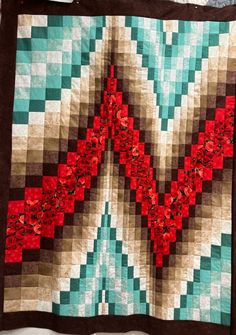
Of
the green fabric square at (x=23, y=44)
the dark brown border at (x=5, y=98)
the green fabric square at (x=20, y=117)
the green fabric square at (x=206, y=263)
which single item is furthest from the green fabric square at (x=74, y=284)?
the green fabric square at (x=23, y=44)

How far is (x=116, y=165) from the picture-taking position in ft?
4.21

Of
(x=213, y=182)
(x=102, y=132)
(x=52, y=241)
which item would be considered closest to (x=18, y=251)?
(x=52, y=241)

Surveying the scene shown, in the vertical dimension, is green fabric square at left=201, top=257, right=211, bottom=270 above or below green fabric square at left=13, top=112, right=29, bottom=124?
below

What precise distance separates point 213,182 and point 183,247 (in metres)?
0.25

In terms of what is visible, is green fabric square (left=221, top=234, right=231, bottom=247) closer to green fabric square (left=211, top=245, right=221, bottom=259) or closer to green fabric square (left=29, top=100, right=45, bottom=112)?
green fabric square (left=211, top=245, right=221, bottom=259)

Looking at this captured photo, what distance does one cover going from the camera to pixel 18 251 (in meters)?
1.26

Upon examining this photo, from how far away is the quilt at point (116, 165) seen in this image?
49.6 inches

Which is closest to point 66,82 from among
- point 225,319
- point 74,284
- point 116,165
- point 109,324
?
point 116,165

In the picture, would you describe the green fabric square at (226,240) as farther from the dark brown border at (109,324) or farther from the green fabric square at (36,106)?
the green fabric square at (36,106)

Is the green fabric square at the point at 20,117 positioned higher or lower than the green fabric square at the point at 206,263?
higher

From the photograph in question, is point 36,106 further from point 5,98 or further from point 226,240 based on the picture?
point 226,240

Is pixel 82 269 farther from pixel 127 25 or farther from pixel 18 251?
pixel 127 25

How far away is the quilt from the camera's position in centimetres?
126

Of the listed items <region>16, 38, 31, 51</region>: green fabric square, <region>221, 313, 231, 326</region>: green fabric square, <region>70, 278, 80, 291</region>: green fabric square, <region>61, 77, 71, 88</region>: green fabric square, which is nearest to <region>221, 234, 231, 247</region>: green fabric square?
<region>221, 313, 231, 326</region>: green fabric square
